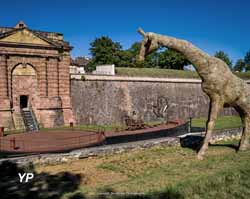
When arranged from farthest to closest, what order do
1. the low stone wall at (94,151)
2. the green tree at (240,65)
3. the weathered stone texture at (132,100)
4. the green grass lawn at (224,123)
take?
the green tree at (240,65), the weathered stone texture at (132,100), the green grass lawn at (224,123), the low stone wall at (94,151)

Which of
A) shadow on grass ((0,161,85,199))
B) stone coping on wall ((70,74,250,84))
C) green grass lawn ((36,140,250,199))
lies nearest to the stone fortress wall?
stone coping on wall ((70,74,250,84))

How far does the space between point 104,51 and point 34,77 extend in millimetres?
26098

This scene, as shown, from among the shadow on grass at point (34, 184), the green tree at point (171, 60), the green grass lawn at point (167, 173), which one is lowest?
the shadow on grass at point (34, 184)

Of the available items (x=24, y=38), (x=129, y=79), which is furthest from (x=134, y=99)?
(x=24, y=38)

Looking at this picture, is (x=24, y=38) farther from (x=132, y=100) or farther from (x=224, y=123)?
(x=224, y=123)

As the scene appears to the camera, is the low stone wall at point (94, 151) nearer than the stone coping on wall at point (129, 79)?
Yes

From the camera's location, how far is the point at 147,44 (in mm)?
9406

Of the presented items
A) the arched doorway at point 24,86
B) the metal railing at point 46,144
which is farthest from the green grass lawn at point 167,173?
the arched doorway at point 24,86

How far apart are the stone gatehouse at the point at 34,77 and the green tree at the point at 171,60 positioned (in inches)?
1036

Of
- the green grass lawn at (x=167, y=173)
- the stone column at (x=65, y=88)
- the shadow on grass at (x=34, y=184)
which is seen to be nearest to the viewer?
the green grass lawn at (x=167, y=173)

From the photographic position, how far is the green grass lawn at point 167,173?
633cm

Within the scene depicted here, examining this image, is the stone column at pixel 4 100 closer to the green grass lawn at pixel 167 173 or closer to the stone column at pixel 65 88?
the stone column at pixel 65 88

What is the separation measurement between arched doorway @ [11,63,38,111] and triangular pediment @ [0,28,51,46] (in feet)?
5.68

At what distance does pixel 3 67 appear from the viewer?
21.0m
